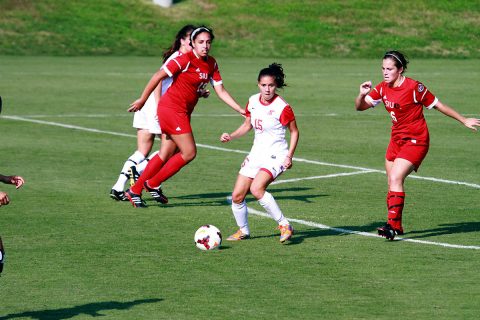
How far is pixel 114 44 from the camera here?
4928 centimetres

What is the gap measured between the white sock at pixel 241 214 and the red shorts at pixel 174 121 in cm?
263

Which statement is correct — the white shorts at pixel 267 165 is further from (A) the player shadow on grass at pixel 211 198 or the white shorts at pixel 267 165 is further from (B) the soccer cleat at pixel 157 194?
(B) the soccer cleat at pixel 157 194

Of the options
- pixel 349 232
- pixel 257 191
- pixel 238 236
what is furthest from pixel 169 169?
pixel 349 232

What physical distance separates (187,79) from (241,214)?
2.98m

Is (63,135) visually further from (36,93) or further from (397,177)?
(397,177)

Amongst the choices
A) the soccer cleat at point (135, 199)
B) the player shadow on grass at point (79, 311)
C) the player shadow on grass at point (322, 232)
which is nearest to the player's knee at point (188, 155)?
the soccer cleat at point (135, 199)

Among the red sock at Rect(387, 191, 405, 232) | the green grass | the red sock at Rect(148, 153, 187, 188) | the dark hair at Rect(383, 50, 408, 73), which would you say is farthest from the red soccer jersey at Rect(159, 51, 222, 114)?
the green grass

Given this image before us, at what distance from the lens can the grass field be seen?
10.1m

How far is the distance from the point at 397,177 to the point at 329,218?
1561mm

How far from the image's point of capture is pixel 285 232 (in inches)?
505

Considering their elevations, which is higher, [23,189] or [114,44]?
[114,44]

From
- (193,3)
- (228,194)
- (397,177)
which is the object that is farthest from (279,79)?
(193,3)

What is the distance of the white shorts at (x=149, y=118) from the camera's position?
53.7ft

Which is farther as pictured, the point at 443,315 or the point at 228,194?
the point at 228,194
